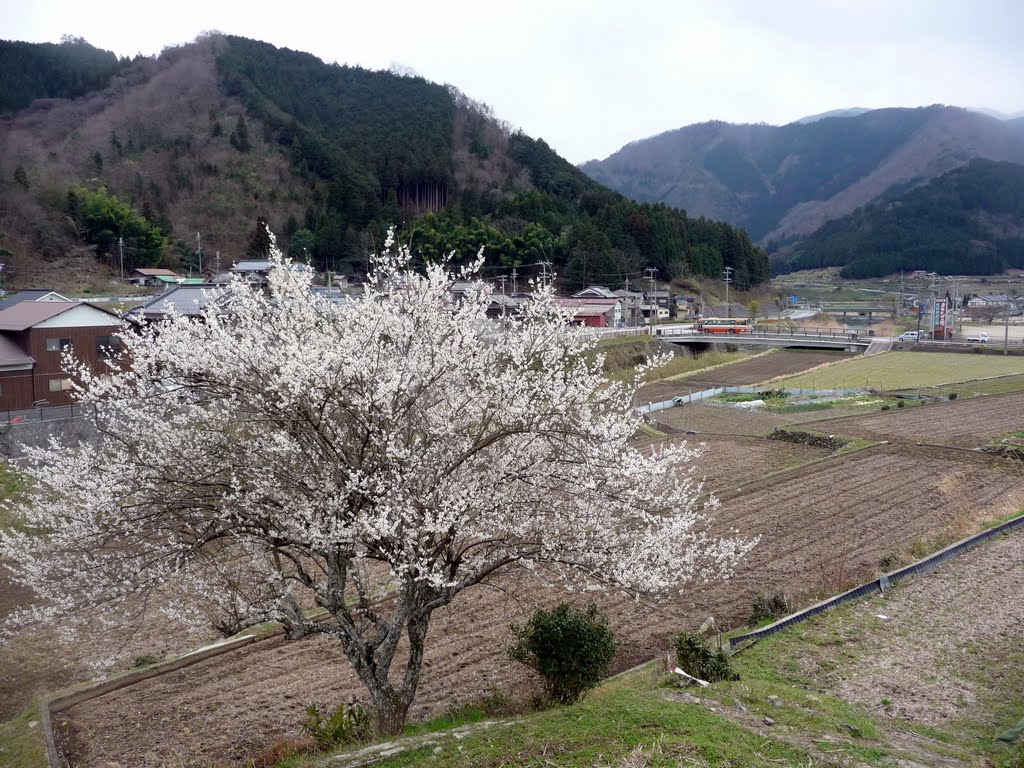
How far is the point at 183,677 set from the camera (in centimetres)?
925

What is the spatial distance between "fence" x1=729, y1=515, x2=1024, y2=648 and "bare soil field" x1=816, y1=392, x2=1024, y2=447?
8886mm

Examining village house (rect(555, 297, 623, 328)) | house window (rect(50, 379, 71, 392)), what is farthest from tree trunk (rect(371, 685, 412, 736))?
village house (rect(555, 297, 623, 328))

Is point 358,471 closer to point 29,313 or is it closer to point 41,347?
point 41,347

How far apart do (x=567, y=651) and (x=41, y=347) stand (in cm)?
1965

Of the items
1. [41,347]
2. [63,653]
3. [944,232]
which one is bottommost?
[63,653]

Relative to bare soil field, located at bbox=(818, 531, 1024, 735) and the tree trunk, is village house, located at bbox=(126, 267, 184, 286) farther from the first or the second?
bare soil field, located at bbox=(818, 531, 1024, 735)

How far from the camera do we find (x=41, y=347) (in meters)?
19.8

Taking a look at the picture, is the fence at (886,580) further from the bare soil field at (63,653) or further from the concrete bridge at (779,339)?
the concrete bridge at (779,339)

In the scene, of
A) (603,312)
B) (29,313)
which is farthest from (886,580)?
(603,312)

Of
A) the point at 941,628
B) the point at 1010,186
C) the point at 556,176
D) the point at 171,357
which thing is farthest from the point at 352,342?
the point at 1010,186

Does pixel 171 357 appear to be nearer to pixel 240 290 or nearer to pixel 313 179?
pixel 240 290

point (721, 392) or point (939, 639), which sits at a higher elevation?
point (721, 392)

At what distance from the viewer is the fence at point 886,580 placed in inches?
351

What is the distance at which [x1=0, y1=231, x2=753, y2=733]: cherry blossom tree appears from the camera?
5855 millimetres
